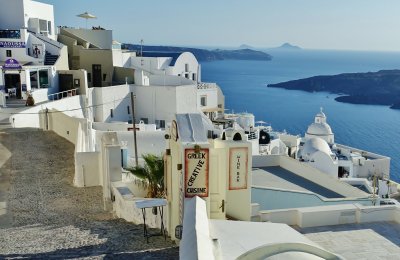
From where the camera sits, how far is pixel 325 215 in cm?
1084

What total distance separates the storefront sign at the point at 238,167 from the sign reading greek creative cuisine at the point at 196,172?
1.03 m

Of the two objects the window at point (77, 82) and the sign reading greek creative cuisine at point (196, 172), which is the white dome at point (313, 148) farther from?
the sign reading greek creative cuisine at point (196, 172)

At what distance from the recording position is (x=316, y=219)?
10.9 meters

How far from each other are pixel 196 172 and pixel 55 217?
15.4 feet

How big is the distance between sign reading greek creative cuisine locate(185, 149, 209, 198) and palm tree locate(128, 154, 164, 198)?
310 cm

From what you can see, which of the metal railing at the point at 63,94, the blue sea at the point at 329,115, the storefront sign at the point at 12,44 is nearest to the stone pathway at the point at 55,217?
the metal railing at the point at 63,94

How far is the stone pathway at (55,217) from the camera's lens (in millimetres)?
8914

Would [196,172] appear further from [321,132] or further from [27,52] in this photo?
[321,132]

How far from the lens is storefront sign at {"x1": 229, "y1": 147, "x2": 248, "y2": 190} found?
384 inches

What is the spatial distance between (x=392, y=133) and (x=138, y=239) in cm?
9863

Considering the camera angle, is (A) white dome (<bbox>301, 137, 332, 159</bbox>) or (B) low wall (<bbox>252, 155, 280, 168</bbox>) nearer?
(B) low wall (<bbox>252, 155, 280, 168</bbox>)

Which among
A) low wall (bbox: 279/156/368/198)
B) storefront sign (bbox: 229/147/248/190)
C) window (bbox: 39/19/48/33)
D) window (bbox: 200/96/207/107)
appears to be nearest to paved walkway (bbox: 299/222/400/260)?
storefront sign (bbox: 229/147/248/190)

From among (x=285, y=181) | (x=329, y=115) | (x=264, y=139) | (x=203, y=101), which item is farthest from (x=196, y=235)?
(x=329, y=115)

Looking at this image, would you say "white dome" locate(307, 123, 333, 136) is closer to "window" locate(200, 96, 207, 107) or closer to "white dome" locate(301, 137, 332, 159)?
"white dome" locate(301, 137, 332, 159)
